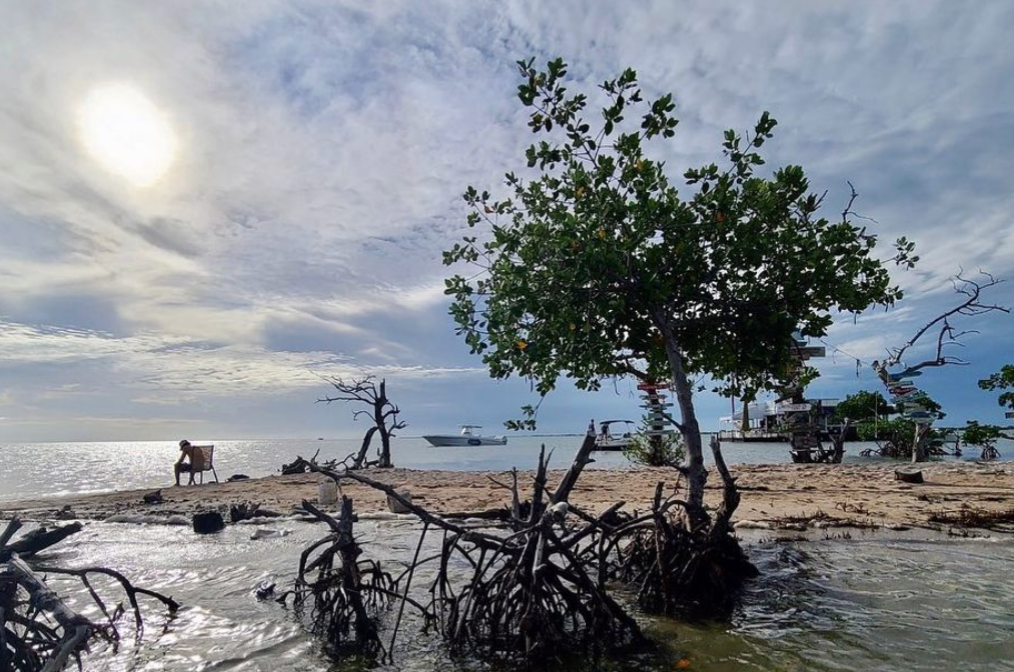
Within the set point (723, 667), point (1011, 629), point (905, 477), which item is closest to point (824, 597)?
point (1011, 629)

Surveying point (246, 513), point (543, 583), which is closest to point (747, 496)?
point (543, 583)

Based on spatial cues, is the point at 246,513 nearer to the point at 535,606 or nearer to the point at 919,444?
the point at 535,606

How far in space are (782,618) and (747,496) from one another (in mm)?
10975

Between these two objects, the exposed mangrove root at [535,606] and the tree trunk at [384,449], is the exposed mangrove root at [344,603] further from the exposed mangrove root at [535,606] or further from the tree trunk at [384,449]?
the tree trunk at [384,449]

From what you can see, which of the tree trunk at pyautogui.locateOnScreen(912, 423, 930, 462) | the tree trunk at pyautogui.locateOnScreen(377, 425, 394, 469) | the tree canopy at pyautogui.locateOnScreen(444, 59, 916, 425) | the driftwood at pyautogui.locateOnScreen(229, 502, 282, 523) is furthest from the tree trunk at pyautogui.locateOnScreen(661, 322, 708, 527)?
the tree trunk at pyautogui.locateOnScreen(912, 423, 930, 462)

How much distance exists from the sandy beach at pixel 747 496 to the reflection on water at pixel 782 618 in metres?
2.79

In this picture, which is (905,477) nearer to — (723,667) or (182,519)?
(723,667)

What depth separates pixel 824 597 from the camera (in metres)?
9.21

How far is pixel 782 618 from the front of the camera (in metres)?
8.34

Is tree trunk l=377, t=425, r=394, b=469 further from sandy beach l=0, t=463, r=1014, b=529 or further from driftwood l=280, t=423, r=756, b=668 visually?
driftwood l=280, t=423, r=756, b=668

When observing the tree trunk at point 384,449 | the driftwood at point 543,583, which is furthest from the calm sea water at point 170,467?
the tree trunk at point 384,449

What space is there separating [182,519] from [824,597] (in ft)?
54.7

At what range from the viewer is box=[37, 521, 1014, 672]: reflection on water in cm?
710

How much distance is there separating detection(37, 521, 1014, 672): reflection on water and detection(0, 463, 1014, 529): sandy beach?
2.79 metres
